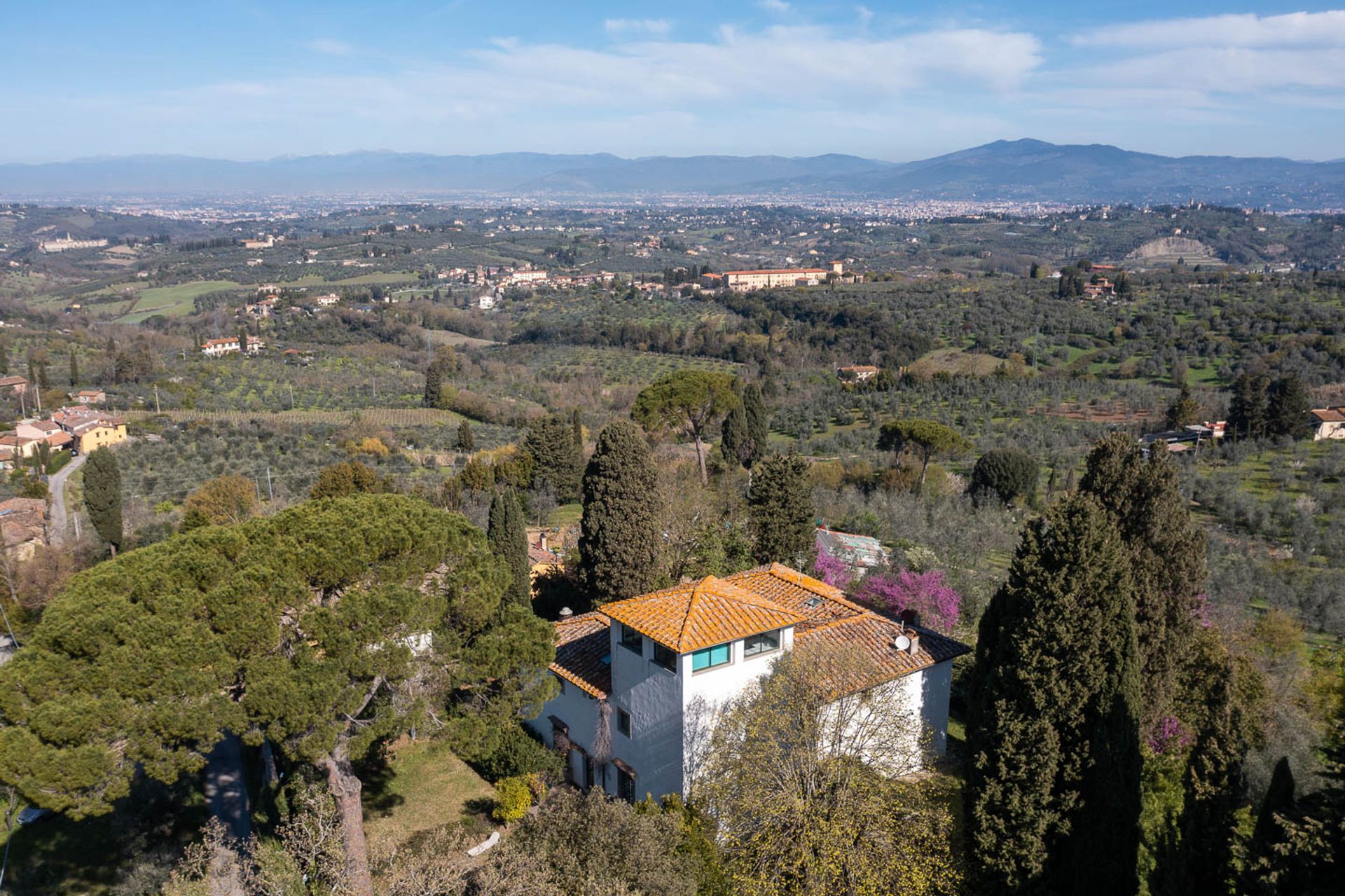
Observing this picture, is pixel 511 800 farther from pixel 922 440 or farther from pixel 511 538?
pixel 922 440

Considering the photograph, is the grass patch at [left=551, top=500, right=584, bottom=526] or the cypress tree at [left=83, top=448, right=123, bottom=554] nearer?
the cypress tree at [left=83, top=448, right=123, bottom=554]

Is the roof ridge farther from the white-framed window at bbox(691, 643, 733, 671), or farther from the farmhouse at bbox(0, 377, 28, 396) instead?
the farmhouse at bbox(0, 377, 28, 396)

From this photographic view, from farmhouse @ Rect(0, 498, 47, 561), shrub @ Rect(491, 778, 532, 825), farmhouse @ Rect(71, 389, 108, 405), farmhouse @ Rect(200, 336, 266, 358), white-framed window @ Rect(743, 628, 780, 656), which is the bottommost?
farmhouse @ Rect(0, 498, 47, 561)

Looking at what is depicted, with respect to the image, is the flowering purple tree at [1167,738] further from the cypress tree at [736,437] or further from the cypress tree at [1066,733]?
the cypress tree at [736,437]

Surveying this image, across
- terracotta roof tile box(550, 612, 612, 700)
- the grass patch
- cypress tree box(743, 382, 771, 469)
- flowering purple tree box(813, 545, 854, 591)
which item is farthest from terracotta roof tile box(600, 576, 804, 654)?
cypress tree box(743, 382, 771, 469)

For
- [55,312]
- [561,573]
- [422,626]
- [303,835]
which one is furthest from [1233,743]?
[55,312]

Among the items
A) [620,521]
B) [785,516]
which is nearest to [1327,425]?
[785,516]

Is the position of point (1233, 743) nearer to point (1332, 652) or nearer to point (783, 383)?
point (1332, 652)
